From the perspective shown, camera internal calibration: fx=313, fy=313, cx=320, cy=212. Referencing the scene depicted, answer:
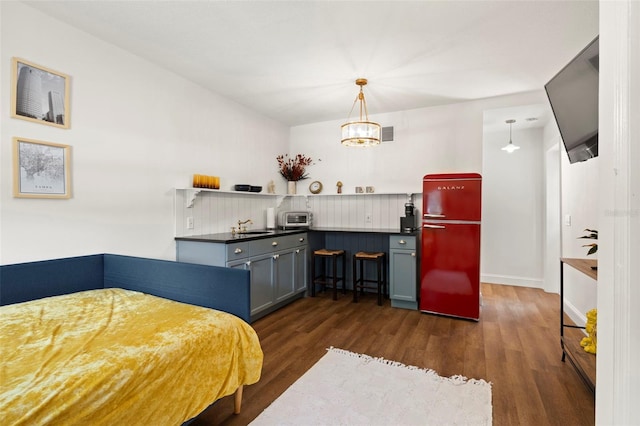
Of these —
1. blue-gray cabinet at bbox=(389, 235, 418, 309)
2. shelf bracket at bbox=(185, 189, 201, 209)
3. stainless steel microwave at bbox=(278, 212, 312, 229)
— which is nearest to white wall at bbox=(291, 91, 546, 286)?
stainless steel microwave at bbox=(278, 212, 312, 229)

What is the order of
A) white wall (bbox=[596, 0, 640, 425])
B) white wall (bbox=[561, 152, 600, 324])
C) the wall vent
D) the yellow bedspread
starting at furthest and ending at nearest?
the wall vent < white wall (bbox=[561, 152, 600, 324]) < the yellow bedspread < white wall (bbox=[596, 0, 640, 425])

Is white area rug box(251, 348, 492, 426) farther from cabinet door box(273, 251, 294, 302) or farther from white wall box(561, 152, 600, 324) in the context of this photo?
white wall box(561, 152, 600, 324)

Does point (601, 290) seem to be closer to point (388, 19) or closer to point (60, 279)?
point (388, 19)

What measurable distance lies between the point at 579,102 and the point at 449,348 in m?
2.09

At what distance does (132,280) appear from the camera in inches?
91.8

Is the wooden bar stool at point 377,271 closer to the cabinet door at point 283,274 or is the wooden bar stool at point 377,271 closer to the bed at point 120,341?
the cabinet door at point 283,274

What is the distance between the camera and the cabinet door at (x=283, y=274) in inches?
145

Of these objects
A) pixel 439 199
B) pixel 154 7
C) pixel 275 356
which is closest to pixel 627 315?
pixel 275 356

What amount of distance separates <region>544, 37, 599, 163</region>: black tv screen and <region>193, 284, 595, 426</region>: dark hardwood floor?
1.62 metres

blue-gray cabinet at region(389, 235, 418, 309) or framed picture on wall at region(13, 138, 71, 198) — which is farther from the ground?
framed picture on wall at region(13, 138, 71, 198)

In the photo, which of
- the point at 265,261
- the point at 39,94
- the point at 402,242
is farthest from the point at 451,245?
the point at 39,94

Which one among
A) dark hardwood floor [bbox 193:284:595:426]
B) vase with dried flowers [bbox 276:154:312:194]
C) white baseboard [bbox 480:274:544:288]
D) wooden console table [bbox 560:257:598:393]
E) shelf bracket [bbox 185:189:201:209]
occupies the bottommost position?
dark hardwood floor [bbox 193:284:595:426]

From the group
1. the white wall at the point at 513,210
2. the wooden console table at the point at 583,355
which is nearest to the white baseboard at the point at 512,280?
the white wall at the point at 513,210

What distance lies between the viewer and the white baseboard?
477 cm
